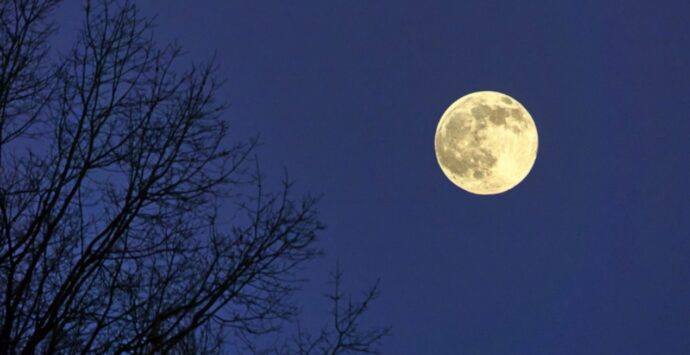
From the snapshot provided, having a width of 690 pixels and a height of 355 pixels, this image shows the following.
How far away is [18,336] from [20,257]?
20.8 inches

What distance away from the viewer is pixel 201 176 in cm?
612

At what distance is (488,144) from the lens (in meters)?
17.7

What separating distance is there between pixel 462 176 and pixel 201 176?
1290cm

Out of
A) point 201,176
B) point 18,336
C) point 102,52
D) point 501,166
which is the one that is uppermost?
point 501,166

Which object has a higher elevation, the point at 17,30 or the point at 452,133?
the point at 452,133

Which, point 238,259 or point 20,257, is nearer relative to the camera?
point 20,257

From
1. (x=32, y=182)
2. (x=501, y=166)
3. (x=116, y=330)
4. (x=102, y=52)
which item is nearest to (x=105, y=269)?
(x=116, y=330)

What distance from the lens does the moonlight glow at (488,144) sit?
17.7 m

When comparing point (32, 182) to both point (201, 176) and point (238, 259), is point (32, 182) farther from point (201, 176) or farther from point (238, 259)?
point (238, 259)

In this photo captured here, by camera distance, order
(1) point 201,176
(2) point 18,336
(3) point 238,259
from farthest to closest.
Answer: (1) point 201,176
(3) point 238,259
(2) point 18,336

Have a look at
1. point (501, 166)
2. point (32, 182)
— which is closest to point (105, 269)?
point (32, 182)

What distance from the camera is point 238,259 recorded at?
5707 millimetres

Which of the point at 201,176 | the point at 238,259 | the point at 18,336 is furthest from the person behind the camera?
the point at 201,176

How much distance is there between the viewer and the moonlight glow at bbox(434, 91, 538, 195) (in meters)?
17.7
